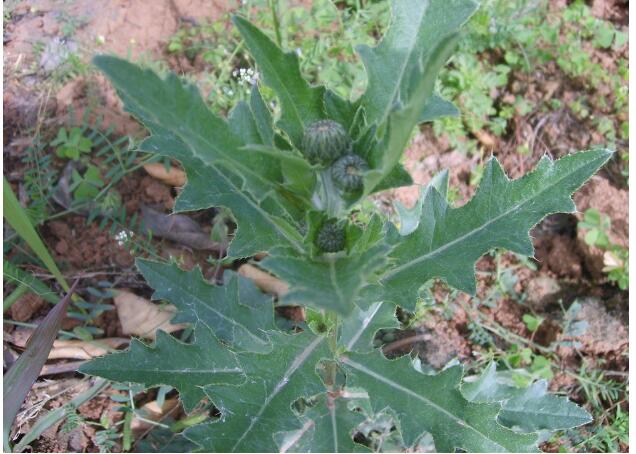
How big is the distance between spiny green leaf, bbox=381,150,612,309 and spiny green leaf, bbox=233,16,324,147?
1.78 ft

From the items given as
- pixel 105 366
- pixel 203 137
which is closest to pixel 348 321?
pixel 105 366

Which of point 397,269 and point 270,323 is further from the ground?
point 397,269

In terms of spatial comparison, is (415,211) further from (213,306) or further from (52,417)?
(52,417)

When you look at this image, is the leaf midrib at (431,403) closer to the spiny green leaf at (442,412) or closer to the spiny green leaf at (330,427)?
the spiny green leaf at (442,412)

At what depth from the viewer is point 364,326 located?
271cm

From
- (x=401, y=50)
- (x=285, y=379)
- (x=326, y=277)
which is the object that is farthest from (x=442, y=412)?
(x=401, y=50)

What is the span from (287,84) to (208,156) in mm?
436

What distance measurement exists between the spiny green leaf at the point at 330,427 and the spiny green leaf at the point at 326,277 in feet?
2.98

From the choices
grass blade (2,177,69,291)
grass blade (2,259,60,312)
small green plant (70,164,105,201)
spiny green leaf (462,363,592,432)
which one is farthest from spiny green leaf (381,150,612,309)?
small green plant (70,164,105,201)

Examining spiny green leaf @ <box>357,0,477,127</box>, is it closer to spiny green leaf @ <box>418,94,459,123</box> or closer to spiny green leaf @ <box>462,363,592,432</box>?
spiny green leaf @ <box>418,94,459,123</box>

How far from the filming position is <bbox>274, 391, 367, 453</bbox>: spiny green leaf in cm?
240

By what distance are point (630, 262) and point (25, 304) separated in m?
3.58

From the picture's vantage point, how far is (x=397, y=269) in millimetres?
2242

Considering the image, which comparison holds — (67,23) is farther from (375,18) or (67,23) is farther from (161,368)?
(161,368)
